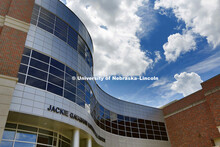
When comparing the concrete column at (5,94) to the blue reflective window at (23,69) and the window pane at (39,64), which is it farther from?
the window pane at (39,64)

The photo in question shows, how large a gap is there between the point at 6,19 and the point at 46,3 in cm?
520

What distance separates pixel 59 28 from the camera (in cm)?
1734

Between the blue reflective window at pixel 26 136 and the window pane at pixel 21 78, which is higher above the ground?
the window pane at pixel 21 78

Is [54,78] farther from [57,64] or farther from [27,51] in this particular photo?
[27,51]

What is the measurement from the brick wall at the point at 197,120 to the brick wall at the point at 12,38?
22599mm

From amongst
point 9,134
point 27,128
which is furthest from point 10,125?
point 27,128

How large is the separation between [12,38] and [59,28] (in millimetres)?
5668

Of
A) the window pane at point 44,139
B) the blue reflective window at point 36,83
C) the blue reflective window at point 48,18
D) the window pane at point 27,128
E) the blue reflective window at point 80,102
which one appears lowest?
the window pane at point 44,139

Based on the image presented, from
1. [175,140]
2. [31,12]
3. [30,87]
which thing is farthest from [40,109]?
[175,140]

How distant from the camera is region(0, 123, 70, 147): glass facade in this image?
1190 cm

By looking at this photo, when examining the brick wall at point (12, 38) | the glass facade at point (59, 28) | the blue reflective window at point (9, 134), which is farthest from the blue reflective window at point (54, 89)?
the glass facade at point (59, 28)

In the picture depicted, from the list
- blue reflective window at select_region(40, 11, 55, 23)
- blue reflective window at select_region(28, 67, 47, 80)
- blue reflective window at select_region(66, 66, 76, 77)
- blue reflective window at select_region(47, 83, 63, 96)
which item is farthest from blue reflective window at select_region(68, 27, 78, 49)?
blue reflective window at select_region(47, 83, 63, 96)

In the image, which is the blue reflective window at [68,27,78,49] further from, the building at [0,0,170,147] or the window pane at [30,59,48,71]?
the window pane at [30,59,48,71]

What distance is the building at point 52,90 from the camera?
38.8 feet
